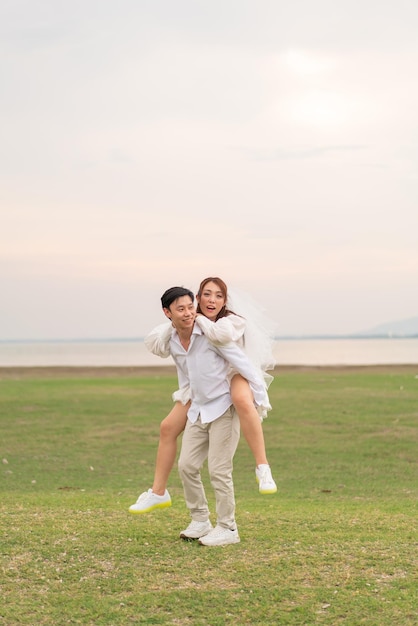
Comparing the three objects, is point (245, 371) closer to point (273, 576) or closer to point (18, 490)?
point (273, 576)

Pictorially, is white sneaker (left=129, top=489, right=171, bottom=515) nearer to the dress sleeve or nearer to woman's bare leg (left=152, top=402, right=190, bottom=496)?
woman's bare leg (left=152, top=402, right=190, bottom=496)

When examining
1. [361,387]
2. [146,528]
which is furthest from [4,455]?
[361,387]

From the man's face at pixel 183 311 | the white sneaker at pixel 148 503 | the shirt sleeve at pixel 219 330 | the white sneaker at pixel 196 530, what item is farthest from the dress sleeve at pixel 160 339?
the white sneaker at pixel 196 530

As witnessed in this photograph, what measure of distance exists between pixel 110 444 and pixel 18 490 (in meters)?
4.03

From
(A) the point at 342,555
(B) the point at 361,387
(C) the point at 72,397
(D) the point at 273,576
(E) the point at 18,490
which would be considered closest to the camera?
(D) the point at 273,576

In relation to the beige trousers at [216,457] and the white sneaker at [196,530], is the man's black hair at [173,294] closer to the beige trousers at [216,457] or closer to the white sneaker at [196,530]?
the beige trousers at [216,457]

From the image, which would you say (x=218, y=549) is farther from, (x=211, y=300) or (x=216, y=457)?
(x=211, y=300)

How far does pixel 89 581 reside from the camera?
18.6ft

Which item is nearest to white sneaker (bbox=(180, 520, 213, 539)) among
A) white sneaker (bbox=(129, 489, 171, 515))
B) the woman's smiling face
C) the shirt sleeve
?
white sneaker (bbox=(129, 489, 171, 515))

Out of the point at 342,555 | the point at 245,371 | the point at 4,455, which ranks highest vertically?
the point at 245,371

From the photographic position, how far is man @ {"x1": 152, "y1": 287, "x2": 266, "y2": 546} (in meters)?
6.14

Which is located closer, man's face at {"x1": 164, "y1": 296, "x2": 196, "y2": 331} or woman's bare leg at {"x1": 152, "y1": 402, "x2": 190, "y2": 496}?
man's face at {"x1": 164, "y1": 296, "x2": 196, "y2": 331}

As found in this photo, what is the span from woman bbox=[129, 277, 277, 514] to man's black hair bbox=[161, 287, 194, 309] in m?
0.14

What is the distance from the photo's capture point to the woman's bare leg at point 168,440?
6398mm
